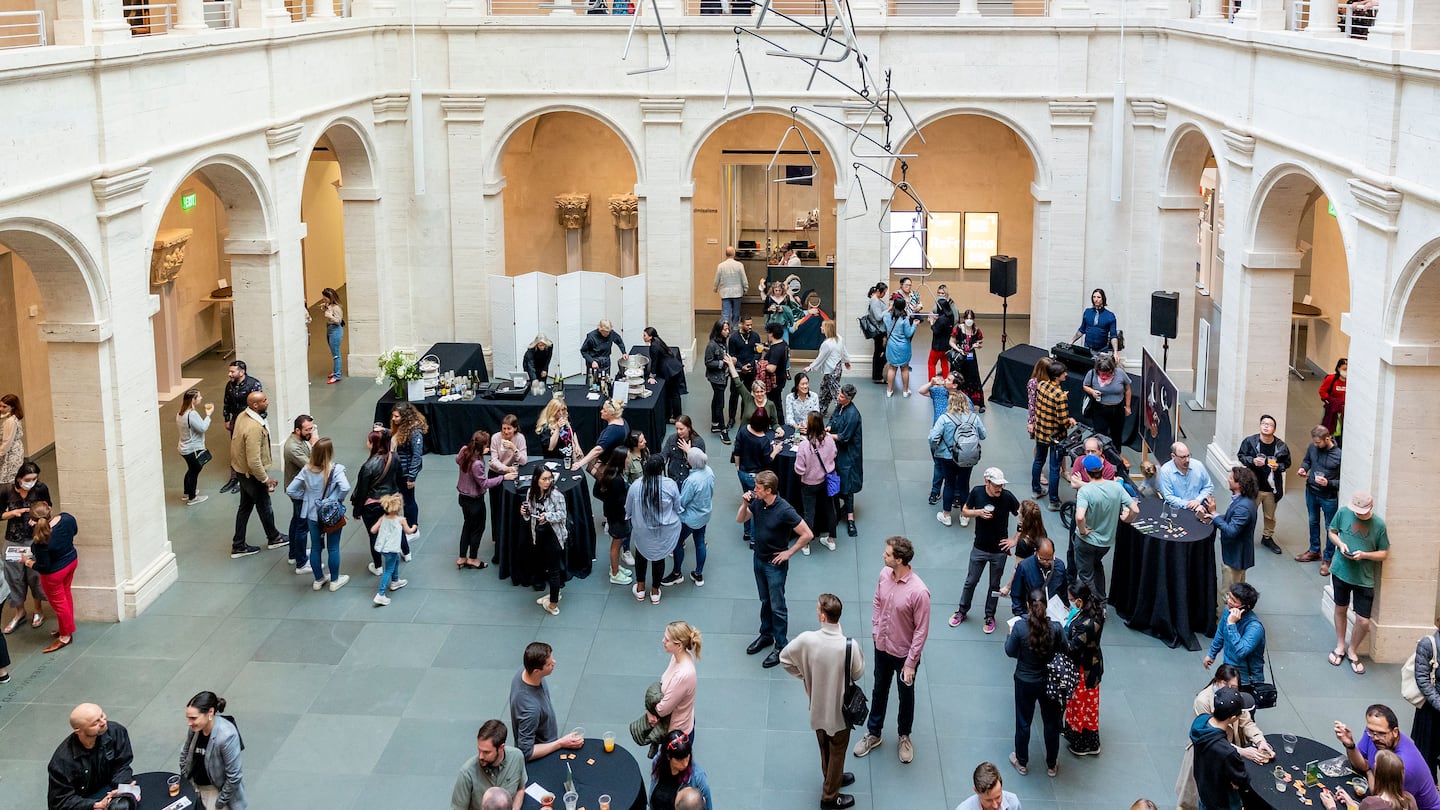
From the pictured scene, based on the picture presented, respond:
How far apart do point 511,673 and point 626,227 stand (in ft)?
43.8

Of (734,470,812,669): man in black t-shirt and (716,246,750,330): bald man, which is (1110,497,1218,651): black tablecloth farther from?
(716,246,750,330): bald man

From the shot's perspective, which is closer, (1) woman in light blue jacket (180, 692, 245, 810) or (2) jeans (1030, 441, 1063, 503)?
(1) woman in light blue jacket (180, 692, 245, 810)

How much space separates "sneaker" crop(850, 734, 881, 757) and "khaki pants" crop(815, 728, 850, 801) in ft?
2.24

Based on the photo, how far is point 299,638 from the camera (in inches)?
499

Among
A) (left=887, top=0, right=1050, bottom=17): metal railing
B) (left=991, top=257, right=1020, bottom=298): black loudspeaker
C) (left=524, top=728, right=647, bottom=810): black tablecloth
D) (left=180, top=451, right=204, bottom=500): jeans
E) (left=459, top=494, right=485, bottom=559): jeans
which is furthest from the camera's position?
(left=887, top=0, right=1050, bottom=17): metal railing

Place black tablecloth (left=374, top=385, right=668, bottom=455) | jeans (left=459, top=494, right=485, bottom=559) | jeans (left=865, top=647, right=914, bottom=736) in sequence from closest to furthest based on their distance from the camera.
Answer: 1. jeans (left=865, top=647, right=914, bottom=736)
2. jeans (left=459, top=494, right=485, bottom=559)
3. black tablecloth (left=374, top=385, right=668, bottom=455)

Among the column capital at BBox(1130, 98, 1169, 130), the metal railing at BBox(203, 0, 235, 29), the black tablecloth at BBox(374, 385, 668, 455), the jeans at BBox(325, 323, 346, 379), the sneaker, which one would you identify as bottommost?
the sneaker

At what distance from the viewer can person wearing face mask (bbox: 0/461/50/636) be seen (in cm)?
1216

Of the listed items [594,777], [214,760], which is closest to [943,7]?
[594,777]

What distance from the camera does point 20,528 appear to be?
12172 mm

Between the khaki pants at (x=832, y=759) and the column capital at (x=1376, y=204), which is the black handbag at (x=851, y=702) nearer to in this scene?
the khaki pants at (x=832, y=759)

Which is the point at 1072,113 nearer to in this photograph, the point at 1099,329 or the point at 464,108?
the point at 1099,329

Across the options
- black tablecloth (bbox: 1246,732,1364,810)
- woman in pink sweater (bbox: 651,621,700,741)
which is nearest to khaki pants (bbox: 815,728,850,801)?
woman in pink sweater (bbox: 651,621,700,741)

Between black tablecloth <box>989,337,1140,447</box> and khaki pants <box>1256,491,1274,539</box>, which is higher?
black tablecloth <box>989,337,1140,447</box>
